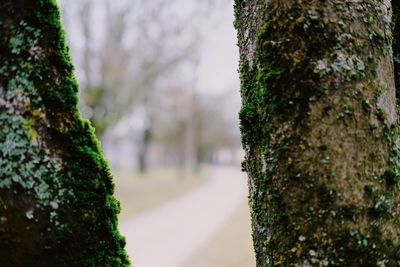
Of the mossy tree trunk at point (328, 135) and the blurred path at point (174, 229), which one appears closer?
the mossy tree trunk at point (328, 135)

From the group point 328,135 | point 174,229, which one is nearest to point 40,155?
point 328,135

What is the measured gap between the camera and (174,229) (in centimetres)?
1349

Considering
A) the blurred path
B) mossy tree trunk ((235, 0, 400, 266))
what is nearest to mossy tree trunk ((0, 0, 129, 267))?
mossy tree trunk ((235, 0, 400, 266))

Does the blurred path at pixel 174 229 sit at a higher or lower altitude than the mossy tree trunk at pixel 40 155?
higher

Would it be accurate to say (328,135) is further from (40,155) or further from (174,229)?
(174,229)

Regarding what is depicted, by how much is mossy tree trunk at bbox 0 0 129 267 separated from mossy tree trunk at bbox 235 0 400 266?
2.24ft

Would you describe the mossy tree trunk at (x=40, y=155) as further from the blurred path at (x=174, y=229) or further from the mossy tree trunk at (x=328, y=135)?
the blurred path at (x=174, y=229)

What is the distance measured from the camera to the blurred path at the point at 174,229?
10016 millimetres

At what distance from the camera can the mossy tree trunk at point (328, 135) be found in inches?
56.4

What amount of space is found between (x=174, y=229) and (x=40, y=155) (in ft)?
40.8

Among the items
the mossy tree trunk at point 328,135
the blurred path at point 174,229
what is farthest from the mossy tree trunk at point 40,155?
the blurred path at point 174,229

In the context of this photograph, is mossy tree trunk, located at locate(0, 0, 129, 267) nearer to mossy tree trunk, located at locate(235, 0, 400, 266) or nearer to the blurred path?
mossy tree trunk, located at locate(235, 0, 400, 266)

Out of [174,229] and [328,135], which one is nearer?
[328,135]

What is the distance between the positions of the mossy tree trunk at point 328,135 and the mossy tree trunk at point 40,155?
0.68 metres
